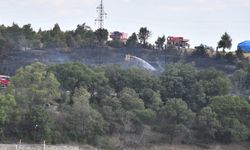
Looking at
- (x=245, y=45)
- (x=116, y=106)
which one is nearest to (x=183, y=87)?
(x=116, y=106)

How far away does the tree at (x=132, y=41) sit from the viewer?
228 feet

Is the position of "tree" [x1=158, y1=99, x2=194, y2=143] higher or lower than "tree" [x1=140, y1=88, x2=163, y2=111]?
lower

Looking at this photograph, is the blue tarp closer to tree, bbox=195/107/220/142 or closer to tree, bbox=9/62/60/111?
tree, bbox=195/107/220/142

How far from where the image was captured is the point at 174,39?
→ 238ft

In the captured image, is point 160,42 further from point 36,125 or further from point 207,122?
point 36,125

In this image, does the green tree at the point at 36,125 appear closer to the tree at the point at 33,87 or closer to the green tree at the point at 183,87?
the tree at the point at 33,87

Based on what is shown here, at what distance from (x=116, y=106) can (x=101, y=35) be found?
23.3 metres

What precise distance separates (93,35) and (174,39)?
9151 mm

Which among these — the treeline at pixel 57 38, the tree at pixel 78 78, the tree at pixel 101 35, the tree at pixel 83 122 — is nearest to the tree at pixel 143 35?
the treeline at pixel 57 38

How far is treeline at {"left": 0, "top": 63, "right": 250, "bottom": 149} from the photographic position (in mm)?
44438

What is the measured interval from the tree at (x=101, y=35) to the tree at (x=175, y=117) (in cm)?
2217

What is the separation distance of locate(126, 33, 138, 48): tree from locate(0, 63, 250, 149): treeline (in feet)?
51.9

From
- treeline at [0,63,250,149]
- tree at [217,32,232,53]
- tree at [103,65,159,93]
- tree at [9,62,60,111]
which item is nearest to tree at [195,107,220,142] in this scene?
treeline at [0,63,250,149]

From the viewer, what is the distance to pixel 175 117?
1889 inches
